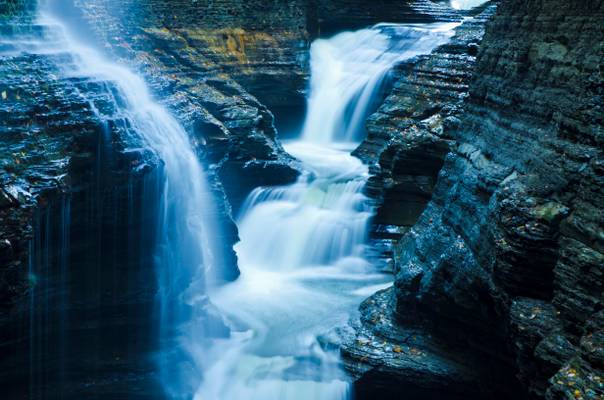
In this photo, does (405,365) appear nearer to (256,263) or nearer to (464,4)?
(256,263)

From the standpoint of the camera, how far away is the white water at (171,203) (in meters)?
9.03

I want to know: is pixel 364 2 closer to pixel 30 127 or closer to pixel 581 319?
pixel 30 127

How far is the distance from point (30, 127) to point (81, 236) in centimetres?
167

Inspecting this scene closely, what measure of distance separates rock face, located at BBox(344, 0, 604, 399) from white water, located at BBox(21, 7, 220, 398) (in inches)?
108

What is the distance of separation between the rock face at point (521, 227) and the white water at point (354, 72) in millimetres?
7727

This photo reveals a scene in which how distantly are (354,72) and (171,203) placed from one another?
9.95 metres

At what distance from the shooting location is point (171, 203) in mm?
9789

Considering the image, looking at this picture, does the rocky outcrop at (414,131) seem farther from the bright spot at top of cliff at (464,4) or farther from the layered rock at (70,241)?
the layered rock at (70,241)

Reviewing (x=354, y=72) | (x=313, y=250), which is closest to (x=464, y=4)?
(x=354, y=72)

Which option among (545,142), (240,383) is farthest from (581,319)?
(240,383)

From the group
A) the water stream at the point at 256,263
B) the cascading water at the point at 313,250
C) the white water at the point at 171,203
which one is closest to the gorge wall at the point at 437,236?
the white water at the point at 171,203

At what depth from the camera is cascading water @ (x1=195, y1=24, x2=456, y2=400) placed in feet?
29.6

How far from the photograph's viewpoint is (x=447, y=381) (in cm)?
787

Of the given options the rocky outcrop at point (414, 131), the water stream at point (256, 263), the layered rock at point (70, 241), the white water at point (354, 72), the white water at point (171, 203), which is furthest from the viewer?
the white water at point (354, 72)
